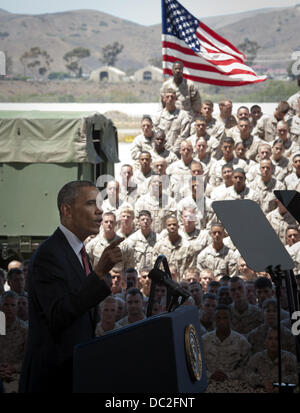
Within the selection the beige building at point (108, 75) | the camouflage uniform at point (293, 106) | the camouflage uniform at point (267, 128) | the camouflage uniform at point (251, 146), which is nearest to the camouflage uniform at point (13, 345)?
the camouflage uniform at point (251, 146)

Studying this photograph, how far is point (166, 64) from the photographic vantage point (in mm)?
12062

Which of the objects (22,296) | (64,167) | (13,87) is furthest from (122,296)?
(13,87)

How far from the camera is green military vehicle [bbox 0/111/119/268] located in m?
11.2

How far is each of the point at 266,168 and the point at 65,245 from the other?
6660mm

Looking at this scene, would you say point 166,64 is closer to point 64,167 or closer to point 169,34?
point 169,34

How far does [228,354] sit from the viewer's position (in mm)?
6844

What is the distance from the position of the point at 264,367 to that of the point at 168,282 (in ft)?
11.9

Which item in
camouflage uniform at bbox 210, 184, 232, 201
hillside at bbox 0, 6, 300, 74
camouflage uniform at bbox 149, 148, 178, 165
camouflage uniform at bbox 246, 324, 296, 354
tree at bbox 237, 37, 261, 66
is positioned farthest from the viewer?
hillside at bbox 0, 6, 300, 74

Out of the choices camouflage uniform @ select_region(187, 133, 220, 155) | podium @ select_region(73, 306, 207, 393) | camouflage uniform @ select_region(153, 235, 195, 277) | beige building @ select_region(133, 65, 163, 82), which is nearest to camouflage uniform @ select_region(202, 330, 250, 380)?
camouflage uniform @ select_region(153, 235, 195, 277)

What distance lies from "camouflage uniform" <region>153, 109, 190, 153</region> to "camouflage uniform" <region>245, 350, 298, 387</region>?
4777 mm

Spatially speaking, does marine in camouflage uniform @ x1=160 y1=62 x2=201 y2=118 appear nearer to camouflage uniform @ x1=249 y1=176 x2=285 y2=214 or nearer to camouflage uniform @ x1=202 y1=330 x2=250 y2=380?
camouflage uniform @ x1=249 y1=176 x2=285 y2=214

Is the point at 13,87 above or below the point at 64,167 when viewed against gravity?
above
